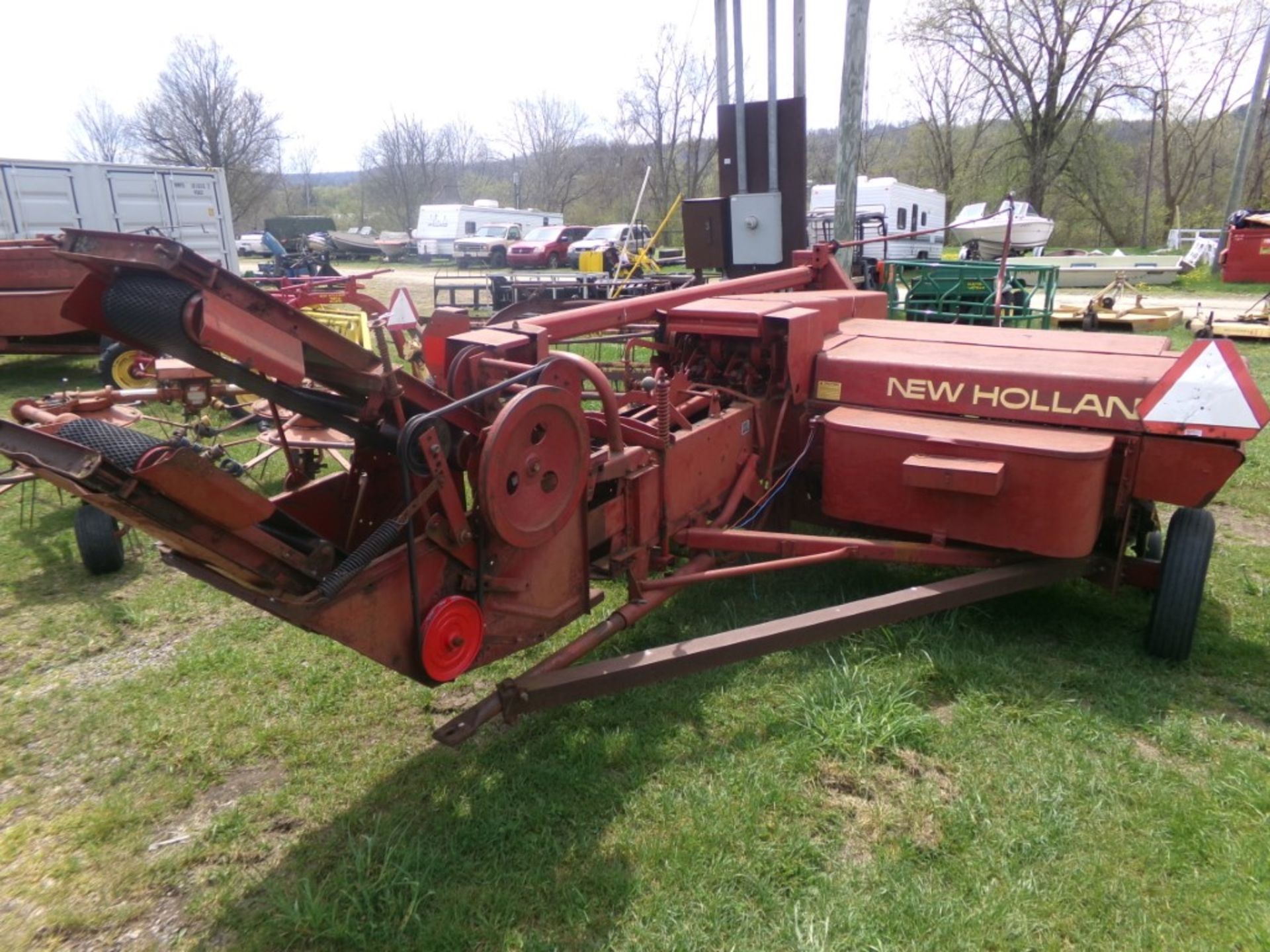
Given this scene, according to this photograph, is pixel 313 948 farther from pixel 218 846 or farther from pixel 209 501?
pixel 209 501

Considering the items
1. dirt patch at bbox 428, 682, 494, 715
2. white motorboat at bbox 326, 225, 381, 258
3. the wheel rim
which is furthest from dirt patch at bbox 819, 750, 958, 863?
white motorboat at bbox 326, 225, 381, 258

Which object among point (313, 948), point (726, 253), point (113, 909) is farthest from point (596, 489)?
point (726, 253)

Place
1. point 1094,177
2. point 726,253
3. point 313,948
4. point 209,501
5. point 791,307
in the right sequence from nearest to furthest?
point 209,501, point 313,948, point 791,307, point 726,253, point 1094,177

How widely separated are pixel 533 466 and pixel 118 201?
1490cm

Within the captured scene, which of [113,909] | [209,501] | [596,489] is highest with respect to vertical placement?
[209,501]

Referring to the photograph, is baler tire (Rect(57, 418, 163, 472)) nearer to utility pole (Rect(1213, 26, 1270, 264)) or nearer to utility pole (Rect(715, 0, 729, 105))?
utility pole (Rect(715, 0, 729, 105))

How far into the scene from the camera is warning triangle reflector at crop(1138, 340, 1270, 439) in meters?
3.28

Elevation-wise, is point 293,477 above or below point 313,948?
above

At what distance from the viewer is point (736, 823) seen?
2.79 m

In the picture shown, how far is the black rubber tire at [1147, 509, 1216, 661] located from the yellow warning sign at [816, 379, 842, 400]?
155cm

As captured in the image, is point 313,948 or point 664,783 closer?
point 313,948

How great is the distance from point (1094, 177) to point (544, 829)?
42.5m

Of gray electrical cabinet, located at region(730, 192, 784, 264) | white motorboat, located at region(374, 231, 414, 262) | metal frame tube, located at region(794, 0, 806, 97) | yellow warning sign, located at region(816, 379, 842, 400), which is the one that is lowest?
white motorboat, located at region(374, 231, 414, 262)

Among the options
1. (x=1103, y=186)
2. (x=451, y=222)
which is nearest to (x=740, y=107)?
(x=451, y=222)
